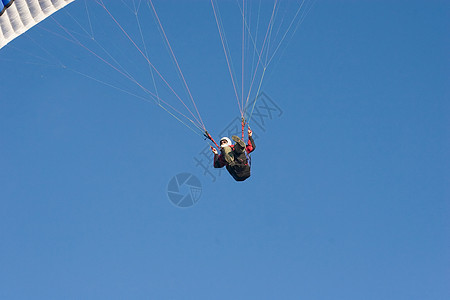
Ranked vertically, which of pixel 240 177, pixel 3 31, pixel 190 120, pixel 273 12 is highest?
pixel 3 31

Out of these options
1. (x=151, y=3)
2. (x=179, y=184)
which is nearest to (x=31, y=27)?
(x=151, y=3)

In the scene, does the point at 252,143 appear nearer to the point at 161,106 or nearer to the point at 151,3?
the point at 161,106

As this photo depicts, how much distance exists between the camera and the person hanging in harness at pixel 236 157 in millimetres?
15945

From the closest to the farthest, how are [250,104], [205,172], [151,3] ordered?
[151,3] → [250,104] → [205,172]

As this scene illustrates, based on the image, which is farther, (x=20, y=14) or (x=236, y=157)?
(x=20, y=14)

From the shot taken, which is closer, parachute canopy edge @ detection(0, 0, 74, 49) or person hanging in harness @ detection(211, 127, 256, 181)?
person hanging in harness @ detection(211, 127, 256, 181)

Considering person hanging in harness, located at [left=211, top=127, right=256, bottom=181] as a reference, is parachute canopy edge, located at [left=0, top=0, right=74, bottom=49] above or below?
above

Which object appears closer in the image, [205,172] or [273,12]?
[273,12]

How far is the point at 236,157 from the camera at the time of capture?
1603 centimetres

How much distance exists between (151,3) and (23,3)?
9.84 feet

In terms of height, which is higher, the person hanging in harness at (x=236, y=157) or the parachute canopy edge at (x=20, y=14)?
the parachute canopy edge at (x=20, y=14)

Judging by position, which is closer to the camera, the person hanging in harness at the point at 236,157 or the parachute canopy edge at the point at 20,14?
the person hanging in harness at the point at 236,157

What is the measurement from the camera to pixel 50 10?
53.7ft

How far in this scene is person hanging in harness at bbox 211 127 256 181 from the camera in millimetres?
15945
